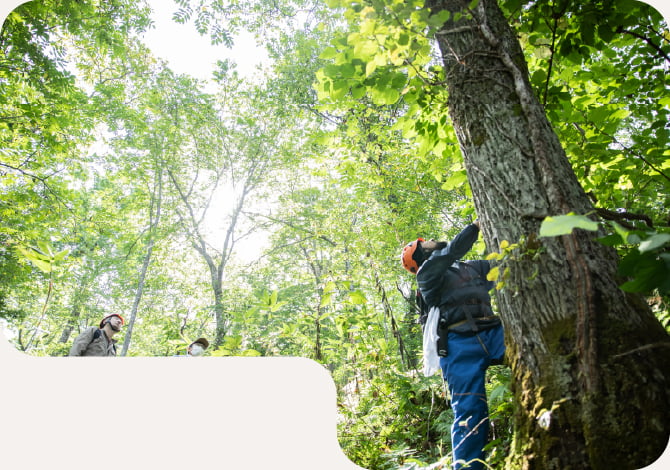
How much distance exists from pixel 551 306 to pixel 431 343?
72 centimetres

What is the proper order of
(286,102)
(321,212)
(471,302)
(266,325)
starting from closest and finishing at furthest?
(266,325) → (471,302) → (286,102) → (321,212)

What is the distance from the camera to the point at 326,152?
1852 millimetres

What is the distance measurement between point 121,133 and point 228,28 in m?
0.70

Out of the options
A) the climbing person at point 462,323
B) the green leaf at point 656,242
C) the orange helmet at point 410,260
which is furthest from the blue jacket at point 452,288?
the green leaf at point 656,242

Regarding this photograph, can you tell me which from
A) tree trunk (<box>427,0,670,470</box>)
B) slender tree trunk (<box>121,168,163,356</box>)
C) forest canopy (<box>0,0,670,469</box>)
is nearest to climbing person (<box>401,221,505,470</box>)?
forest canopy (<box>0,0,670,469</box>)

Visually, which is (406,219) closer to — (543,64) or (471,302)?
(471,302)

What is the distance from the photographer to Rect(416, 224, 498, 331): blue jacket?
1280 mm

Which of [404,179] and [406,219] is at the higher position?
[404,179]

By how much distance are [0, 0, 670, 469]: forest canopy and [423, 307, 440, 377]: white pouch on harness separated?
17 centimetres

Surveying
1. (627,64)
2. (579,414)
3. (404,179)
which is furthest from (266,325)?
(627,64)

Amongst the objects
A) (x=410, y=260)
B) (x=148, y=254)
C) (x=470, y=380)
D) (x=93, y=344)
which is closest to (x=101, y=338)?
(x=93, y=344)

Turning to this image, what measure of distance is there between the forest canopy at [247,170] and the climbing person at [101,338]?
36 mm

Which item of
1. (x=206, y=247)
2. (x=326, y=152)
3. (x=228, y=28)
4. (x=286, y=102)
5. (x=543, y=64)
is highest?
(x=228, y=28)

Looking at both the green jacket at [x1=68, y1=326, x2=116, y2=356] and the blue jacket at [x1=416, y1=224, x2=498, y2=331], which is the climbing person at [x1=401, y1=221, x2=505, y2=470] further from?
the green jacket at [x1=68, y1=326, x2=116, y2=356]
